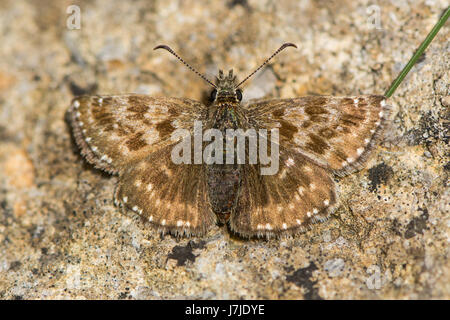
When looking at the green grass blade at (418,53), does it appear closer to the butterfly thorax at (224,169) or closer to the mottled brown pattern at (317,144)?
the mottled brown pattern at (317,144)

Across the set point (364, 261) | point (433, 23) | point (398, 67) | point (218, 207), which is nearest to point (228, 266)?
point (218, 207)

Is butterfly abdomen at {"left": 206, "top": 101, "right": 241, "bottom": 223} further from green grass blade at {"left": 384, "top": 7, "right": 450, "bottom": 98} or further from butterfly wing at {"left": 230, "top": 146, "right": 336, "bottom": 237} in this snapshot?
green grass blade at {"left": 384, "top": 7, "right": 450, "bottom": 98}

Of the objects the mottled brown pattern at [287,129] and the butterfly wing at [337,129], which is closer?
the butterfly wing at [337,129]

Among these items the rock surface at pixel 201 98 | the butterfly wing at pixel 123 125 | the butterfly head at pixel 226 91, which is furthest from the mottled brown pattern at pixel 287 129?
the butterfly wing at pixel 123 125

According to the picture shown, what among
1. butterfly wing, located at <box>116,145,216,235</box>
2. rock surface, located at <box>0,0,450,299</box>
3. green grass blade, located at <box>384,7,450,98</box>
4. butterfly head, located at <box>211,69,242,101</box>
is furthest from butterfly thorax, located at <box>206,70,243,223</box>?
green grass blade, located at <box>384,7,450,98</box>
